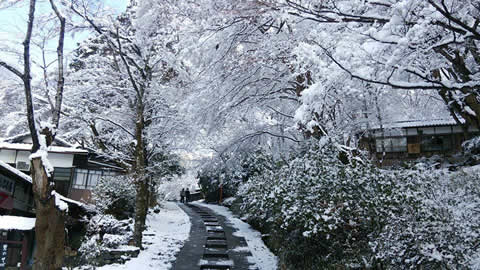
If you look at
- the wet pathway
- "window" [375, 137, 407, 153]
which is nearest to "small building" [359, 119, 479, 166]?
"window" [375, 137, 407, 153]

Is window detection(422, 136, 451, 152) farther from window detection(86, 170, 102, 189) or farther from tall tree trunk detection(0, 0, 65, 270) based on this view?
tall tree trunk detection(0, 0, 65, 270)

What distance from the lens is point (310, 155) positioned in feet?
21.6

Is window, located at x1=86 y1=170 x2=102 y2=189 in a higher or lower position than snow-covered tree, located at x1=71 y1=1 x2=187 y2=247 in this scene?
lower

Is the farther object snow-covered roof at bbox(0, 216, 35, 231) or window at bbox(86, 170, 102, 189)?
window at bbox(86, 170, 102, 189)

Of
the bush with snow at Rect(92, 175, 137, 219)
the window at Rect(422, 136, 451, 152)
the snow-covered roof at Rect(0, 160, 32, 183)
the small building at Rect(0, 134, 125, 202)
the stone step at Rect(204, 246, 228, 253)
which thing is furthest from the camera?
the window at Rect(422, 136, 451, 152)

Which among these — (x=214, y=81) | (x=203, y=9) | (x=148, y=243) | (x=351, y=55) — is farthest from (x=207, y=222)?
(x=351, y=55)

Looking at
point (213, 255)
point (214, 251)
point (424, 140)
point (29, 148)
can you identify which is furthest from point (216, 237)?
point (424, 140)

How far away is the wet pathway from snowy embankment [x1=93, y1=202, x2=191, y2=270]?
30 cm

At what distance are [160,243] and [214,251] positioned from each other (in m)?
2.33

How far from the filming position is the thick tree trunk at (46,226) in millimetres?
4863

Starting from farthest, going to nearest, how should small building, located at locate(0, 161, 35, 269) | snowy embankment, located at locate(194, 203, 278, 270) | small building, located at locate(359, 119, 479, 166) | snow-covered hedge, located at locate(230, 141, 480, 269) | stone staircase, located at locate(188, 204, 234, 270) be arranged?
small building, located at locate(359, 119, 479, 166)
snowy embankment, located at locate(194, 203, 278, 270)
stone staircase, located at locate(188, 204, 234, 270)
small building, located at locate(0, 161, 35, 269)
snow-covered hedge, located at locate(230, 141, 480, 269)

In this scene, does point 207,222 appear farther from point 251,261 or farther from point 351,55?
point 351,55

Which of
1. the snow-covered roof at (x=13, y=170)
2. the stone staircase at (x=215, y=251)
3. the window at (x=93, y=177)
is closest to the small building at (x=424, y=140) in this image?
the stone staircase at (x=215, y=251)

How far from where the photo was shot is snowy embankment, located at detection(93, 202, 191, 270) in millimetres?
8297
